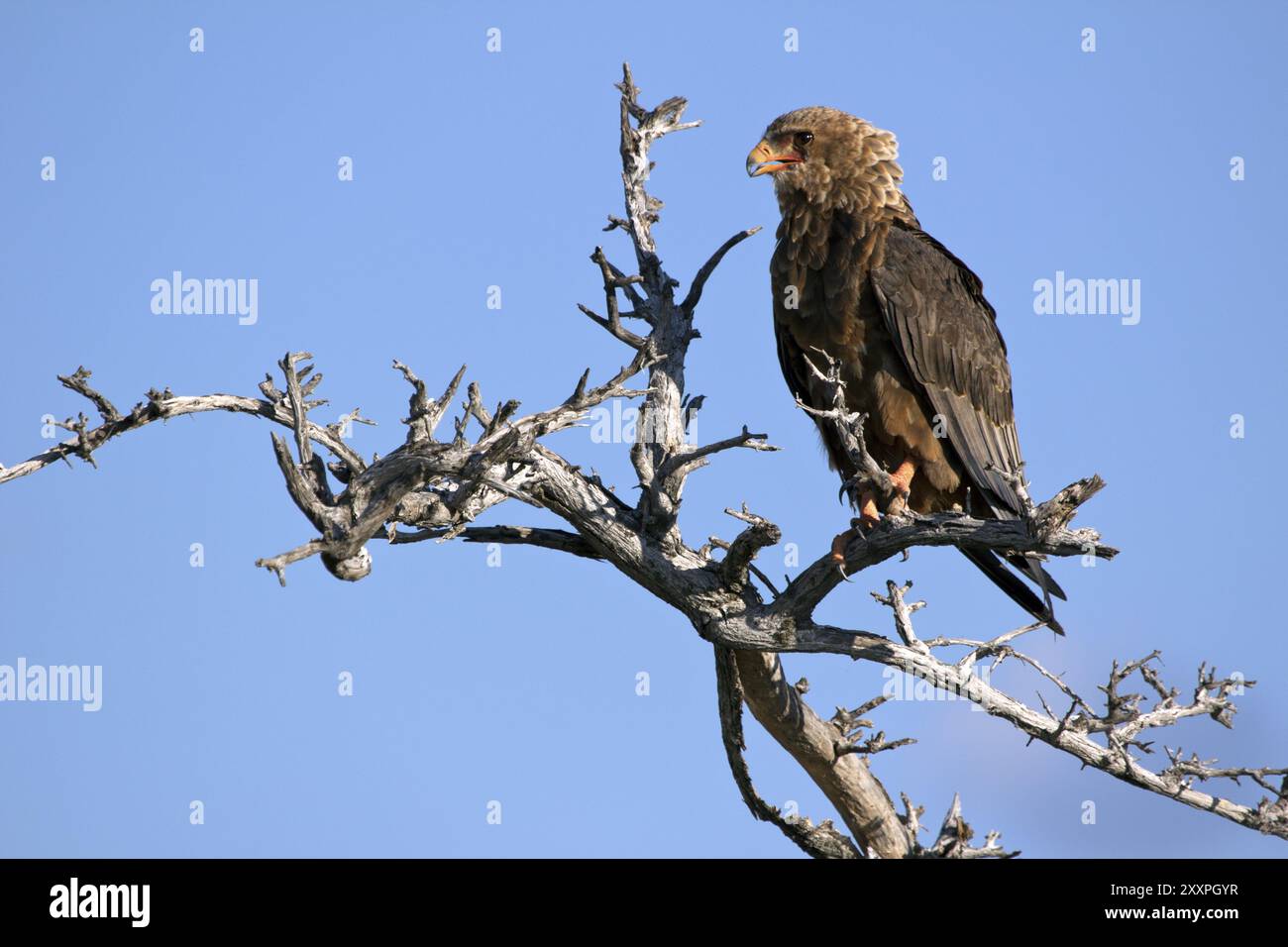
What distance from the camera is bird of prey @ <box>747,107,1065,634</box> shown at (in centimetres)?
669

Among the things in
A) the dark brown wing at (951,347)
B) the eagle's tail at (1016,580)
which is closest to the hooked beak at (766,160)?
the dark brown wing at (951,347)

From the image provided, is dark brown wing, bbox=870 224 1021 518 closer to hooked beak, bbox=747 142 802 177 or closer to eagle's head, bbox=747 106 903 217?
eagle's head, bbox=747 106 903 217

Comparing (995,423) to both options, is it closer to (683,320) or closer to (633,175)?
(683,320)

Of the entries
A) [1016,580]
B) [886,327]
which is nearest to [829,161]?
[886,327]

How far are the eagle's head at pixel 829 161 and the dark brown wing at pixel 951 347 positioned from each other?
296 millimetres

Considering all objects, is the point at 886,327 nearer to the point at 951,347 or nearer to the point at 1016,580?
the point at 951,347

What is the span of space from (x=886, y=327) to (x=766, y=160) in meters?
1.14

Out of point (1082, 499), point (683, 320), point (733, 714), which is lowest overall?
point (733, 714)

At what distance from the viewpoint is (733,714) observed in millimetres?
6699

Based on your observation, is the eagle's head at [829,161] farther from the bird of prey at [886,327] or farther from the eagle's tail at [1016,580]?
the eagle's tail at [1016,580]

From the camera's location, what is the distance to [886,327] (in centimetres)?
664

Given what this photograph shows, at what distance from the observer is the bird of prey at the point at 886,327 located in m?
6.69
